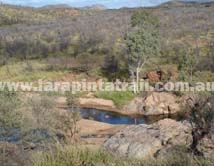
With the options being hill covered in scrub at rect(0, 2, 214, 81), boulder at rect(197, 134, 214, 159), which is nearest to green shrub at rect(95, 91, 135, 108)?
hill covered in scrub at rect(0, 2, 214, 81)

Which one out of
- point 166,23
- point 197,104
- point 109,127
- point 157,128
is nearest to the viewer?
point 197,104

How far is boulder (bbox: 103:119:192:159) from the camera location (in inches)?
855

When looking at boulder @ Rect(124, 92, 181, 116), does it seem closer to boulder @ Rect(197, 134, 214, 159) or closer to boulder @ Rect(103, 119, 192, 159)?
boulder @ Rect(103, 119, 192, 159)

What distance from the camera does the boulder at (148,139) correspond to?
21719 mm

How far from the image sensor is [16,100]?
25875 millimetres

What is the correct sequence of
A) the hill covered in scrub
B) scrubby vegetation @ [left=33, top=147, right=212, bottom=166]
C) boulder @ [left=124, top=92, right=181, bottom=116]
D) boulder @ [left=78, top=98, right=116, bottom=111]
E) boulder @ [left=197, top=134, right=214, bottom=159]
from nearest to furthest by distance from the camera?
scrubby vegetation @ [left=33, top=147, right=212, bottom=166] < boulder @ [left=197, top=134, right=214, bottom=159] < boulder @ [left=124, top=92, right=181, bottom=116] < boulder @ [left=78, top=98, right=116, bottom=111] < the hill covered in scrub

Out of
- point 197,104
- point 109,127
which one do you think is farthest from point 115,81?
point 197,104

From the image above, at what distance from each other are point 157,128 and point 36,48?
130 ft

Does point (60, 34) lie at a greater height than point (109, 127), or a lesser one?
greater

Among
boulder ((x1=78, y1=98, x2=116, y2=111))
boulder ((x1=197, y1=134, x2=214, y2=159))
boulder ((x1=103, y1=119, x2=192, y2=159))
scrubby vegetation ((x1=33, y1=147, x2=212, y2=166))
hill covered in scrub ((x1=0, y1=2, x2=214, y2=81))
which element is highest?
hill covered in scrub ((x1=0, y1=2, x2=214, y2=81))

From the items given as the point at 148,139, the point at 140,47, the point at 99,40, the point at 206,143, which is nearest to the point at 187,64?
the point at 140,47

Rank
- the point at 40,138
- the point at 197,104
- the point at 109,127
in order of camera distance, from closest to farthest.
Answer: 1. the point at 197,104
2. the point at 40,138
3. the point at 109,127

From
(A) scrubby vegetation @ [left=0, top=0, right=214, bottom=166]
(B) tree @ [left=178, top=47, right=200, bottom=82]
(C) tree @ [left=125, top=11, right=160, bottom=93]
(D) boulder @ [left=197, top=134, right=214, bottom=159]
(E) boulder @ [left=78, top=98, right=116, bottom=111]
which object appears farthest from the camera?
(C) tree @ [left=125, top=11, right=160, bottom=93]

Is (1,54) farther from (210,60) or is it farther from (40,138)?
(40,138)
